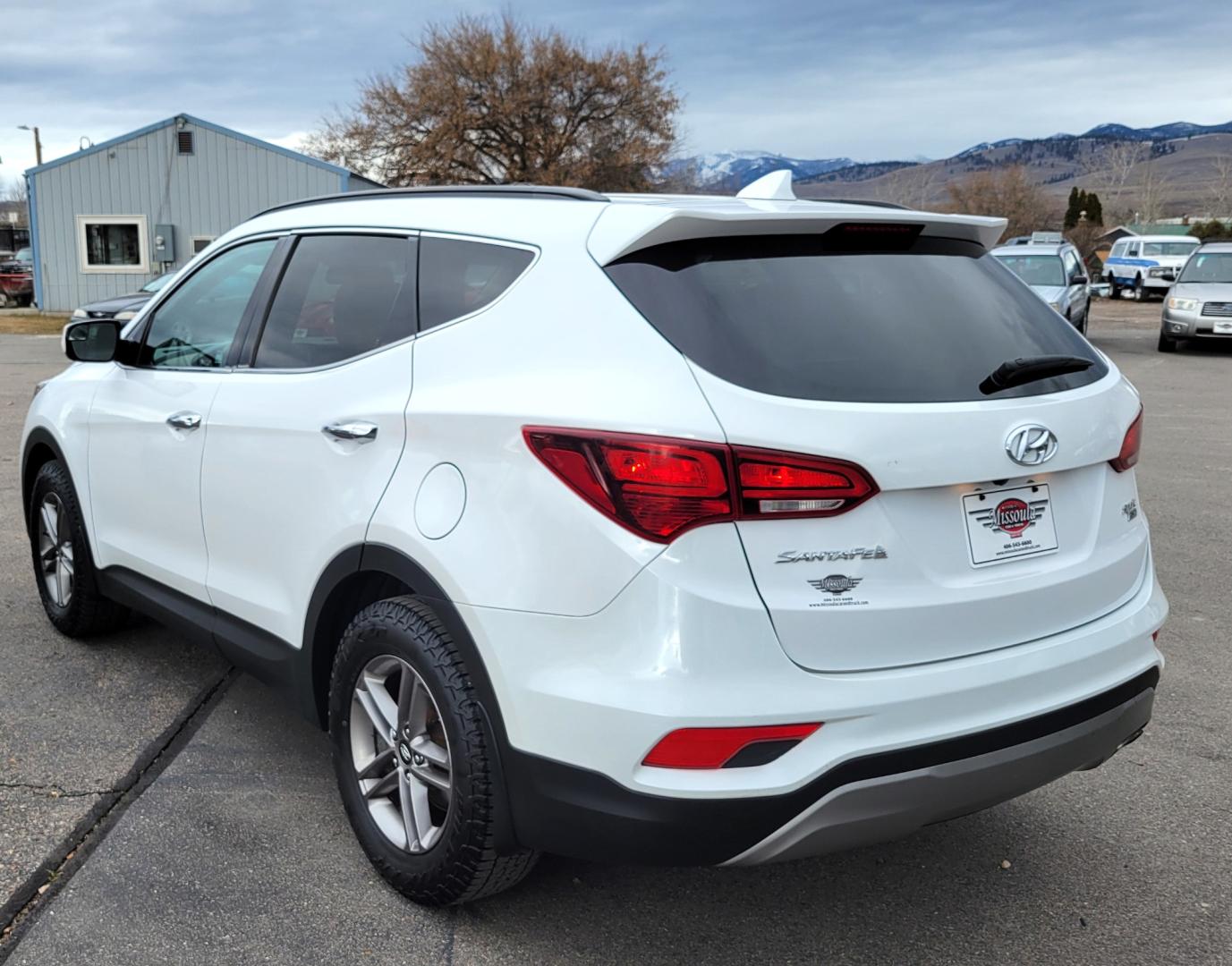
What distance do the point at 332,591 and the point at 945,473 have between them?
1580 millimetres

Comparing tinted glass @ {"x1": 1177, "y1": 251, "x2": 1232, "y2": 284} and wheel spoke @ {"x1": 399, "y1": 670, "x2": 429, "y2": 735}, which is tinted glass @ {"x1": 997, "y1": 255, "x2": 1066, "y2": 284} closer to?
tinted glass @ {"x1": 1177, "y1": 251, "x2": 1232, "y2": 284}

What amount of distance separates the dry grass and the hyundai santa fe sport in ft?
75.9

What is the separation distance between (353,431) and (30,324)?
26592 millimetres

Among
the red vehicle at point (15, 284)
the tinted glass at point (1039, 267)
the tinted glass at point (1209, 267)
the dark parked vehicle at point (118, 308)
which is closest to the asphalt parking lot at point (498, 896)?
the dark parked vehicle at point (118, 308)

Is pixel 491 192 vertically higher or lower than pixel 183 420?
higher

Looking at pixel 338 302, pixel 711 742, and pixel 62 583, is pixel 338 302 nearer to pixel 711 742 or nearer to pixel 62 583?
pixel 711 742

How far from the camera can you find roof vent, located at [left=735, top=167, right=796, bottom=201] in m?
3.08

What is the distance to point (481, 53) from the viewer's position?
38000 millimetres

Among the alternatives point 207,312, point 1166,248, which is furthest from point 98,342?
point 1166,248

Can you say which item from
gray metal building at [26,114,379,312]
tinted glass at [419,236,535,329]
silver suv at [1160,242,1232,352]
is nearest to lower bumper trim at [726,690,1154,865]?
tinted glass at [419,236,535,329]

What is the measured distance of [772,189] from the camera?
3.11 m

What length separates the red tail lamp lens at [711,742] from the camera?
2.29 m

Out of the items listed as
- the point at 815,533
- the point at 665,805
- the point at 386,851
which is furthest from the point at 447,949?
the point at 815,533

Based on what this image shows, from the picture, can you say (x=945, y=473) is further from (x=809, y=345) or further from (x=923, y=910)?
(x=923, y=910)
